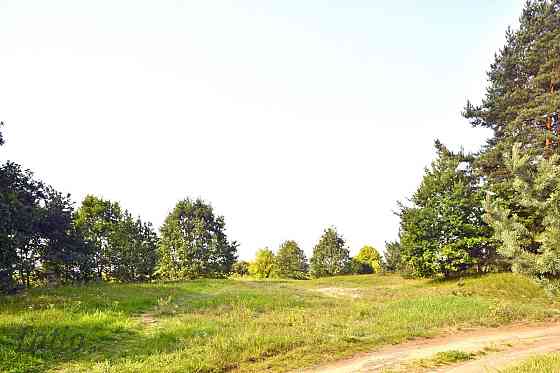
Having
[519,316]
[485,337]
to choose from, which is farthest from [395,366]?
[519,316]

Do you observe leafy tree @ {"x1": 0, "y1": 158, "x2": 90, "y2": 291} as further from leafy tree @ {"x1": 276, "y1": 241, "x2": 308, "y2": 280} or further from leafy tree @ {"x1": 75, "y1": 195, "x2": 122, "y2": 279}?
leafy tree @ {"x1": 276, "y1": 241, "x2": 308, "y2": 280}

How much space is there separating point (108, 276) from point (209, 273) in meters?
13.6

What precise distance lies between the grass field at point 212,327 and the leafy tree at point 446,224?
7.06 m

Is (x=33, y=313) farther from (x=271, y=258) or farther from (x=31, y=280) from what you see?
(x=271, y=258)

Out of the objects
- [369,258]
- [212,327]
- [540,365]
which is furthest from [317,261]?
[540,365]

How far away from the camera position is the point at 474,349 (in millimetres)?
10930

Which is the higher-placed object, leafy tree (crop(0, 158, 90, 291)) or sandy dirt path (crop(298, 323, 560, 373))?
leafy tree (crop(0, 158, 90, 291))

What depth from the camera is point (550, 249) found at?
19.4m

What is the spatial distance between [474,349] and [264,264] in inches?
2375

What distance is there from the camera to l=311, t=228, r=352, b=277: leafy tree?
6166cm

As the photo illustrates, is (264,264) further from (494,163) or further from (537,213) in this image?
(537,213)

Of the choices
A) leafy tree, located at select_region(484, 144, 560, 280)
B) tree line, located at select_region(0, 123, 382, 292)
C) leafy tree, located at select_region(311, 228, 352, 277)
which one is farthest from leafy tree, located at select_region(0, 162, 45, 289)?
leafy tree, located at select_region(311, 228, 352, 277)

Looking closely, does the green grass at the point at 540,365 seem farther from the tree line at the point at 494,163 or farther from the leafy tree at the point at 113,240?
the leafy tree at the point at 113,240

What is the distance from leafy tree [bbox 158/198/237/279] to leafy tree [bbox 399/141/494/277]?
26.0 m
